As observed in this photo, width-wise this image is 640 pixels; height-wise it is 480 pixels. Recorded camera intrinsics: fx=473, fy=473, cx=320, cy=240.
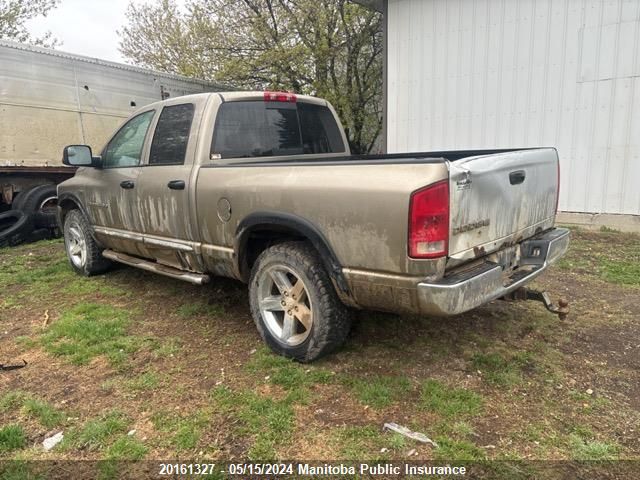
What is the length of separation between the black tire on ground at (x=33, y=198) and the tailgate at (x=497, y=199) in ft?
25.1

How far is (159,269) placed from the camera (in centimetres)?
432

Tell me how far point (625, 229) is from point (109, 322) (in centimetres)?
742

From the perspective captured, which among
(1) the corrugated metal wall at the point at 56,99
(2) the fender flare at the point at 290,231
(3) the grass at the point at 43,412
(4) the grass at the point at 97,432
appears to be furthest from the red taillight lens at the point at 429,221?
(1) the corrugated metal wall at the point at 56,99

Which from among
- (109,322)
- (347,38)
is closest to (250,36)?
(347,38)

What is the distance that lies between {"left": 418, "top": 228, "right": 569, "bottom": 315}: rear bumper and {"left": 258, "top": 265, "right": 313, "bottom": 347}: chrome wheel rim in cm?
92

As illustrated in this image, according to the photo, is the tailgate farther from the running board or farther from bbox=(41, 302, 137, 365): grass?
bbox=(41, 302, 137, 365): grass

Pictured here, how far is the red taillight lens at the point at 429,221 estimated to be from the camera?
2.46m

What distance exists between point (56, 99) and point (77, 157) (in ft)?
16.9

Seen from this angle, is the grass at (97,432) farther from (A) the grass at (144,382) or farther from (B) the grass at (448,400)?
(B) the grass at (448,400)

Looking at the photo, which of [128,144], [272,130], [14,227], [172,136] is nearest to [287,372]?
[272,130]

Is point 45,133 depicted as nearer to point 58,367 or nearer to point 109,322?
point 109,322

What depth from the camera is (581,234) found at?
738 cm

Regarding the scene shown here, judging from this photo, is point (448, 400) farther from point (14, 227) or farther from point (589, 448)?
point (14, 227)

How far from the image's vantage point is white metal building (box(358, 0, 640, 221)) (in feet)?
23.8
